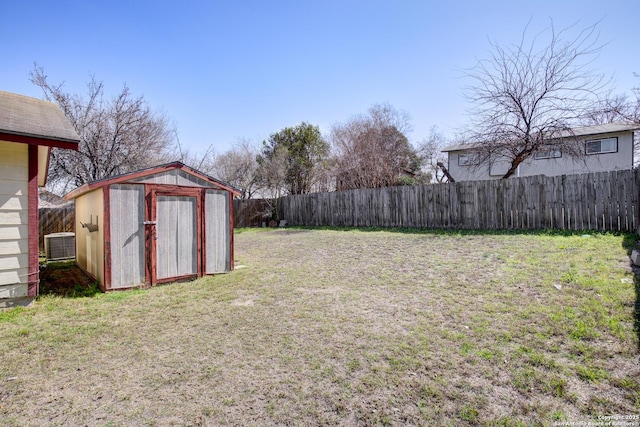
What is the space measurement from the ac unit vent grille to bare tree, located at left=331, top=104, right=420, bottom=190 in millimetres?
13731

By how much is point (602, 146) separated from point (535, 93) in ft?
32.3

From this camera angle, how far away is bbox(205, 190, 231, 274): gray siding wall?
6.28 m

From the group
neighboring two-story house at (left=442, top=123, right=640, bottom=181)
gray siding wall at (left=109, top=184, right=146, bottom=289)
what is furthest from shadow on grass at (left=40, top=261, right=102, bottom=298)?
neighboring two-story house at (left=442, top=123, right=640, bottom=181)

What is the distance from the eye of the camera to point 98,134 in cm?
1197

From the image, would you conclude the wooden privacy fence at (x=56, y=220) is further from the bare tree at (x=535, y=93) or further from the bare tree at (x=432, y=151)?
the bare tree at (x=432, y=151)

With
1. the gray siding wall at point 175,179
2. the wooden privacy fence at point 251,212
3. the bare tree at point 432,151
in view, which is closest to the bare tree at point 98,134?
the wooden privacy fence at point 251,212

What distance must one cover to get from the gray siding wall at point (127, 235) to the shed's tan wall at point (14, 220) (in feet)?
3.55

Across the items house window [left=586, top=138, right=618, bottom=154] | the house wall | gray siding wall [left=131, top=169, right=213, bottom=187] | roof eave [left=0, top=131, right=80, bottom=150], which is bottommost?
gray siding wall [left=131, top=169, right=213, bottom=187]

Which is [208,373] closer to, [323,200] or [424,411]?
[424,411]

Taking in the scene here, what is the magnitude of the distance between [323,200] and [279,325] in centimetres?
1166

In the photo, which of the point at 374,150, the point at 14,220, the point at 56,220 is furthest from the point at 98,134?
the point at 374,150

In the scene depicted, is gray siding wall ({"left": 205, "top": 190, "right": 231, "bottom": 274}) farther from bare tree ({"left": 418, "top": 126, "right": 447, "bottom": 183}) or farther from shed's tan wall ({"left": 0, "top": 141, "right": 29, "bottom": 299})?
bare tree ({"left": 418, "top": 126, "right": 447, "bottom": 183})

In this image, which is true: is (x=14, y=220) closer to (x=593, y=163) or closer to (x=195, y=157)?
(x=195, y=157)

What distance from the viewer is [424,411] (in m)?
2.14
